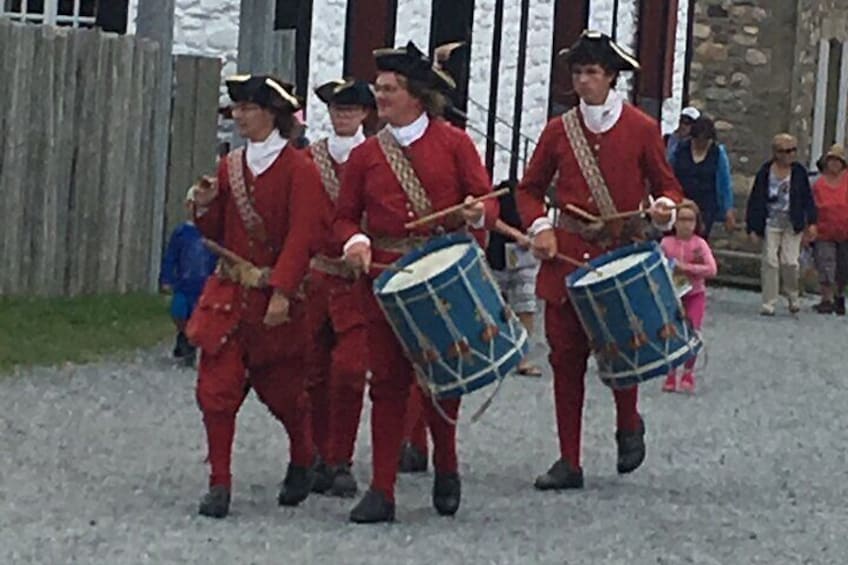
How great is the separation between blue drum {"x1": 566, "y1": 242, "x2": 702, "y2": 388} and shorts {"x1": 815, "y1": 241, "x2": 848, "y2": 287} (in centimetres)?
1236

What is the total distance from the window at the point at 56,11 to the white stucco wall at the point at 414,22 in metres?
2.41

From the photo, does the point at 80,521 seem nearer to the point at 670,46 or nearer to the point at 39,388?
the point at 39,388

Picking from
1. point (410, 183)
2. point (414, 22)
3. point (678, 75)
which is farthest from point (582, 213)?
point (678, 75)

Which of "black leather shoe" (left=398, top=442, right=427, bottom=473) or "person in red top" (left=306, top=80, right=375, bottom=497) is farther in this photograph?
"black leather shoe" (left=398, top=442, right=427, bottom=473)

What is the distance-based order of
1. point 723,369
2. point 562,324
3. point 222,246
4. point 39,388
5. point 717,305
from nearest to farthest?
point 222,246 < point 562,324 < point 39,388 < point 723,369 < point 717,305

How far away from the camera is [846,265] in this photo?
877 inches

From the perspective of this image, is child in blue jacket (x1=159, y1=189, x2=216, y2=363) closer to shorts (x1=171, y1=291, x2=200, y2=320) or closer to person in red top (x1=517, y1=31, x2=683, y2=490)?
shorts (x1=171, y1=291, x2=200, y2=320)

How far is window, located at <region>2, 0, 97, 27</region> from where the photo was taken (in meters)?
19.6

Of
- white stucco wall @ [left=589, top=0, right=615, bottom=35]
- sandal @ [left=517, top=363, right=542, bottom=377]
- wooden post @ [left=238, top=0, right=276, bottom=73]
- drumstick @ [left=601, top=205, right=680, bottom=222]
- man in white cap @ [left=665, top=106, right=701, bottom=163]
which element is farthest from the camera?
white stucco wall @ [left=589, top=0, right=615, bottom=35]

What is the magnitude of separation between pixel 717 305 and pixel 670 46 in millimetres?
4108

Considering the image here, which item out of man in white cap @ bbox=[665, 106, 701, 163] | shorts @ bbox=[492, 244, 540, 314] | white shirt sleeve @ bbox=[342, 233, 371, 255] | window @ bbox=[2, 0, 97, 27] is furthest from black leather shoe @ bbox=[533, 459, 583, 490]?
window @ bbox=[2, 0, 97, 27]

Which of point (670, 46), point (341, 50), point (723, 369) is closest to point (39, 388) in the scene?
point (723, 369)

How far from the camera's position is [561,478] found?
1006cm

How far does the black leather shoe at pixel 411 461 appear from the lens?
10398 millimetres
